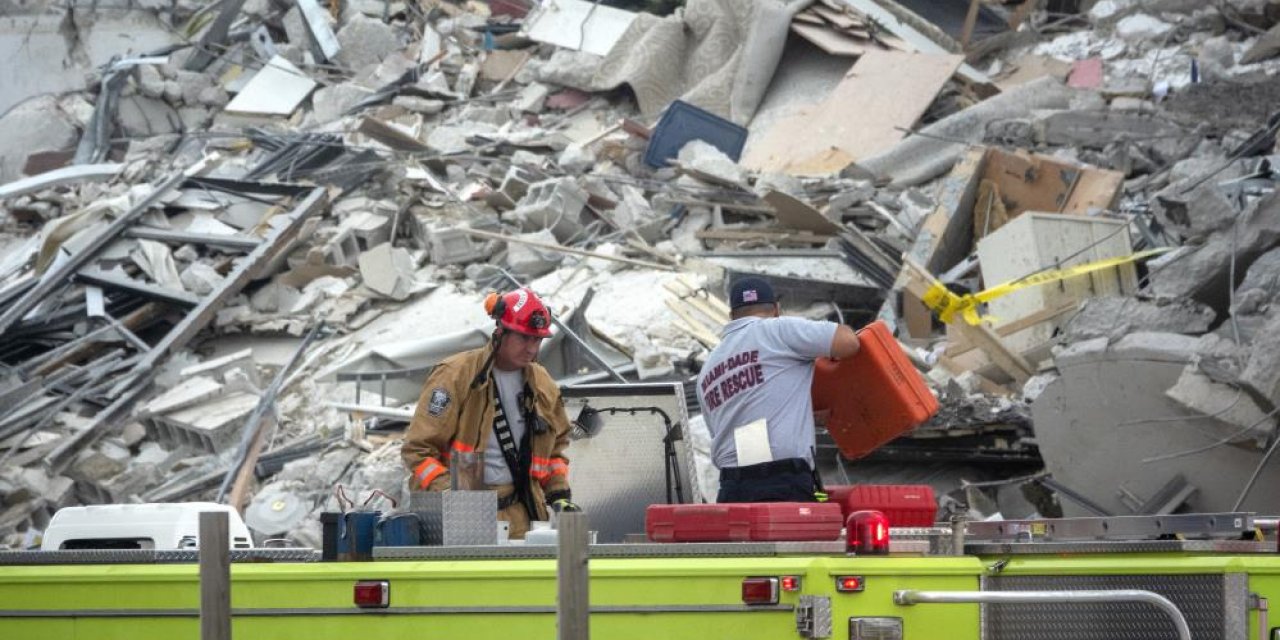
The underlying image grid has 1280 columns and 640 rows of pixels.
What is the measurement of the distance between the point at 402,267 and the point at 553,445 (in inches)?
371

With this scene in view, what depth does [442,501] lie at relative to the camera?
17.7 ft

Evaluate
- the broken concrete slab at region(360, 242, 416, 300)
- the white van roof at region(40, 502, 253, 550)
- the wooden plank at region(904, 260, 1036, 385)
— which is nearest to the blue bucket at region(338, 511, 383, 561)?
the white van roof at region(40, 502, 253, 550)

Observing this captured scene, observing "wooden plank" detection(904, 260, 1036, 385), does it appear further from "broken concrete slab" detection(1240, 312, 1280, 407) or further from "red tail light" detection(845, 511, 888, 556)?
"red tail light" detection(845, 511, 888, 556)

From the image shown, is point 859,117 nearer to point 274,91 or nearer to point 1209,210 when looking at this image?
point 1209,210

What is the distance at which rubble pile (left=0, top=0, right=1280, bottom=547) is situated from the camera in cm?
1066

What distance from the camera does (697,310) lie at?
46.0ft

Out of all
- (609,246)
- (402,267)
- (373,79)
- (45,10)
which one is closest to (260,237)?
(402,267)

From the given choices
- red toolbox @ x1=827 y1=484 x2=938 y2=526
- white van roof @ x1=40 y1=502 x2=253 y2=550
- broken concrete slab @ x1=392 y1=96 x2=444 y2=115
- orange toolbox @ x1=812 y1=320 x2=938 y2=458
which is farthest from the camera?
broken concrete slab @ x1=392 y1=96 x2=444 y2=115

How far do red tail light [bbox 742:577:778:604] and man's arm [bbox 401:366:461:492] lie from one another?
183 cm

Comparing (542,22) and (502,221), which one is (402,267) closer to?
(502,221)

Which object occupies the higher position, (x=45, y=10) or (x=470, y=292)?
(x=45, y=10)

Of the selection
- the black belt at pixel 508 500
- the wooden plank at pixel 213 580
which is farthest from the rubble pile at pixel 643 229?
the wooden plank at pixel 213 580

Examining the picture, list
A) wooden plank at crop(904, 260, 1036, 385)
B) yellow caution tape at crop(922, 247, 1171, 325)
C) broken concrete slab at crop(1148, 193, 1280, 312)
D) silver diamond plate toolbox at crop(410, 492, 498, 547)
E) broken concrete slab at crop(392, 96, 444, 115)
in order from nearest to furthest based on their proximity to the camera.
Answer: silver diamond plate toolbox at crop(410, 492, 498, 547) < broken concrete slab at crop(1148, 193, 1280, 312) < wooden plank at crop(904, 260, 1036, 385) < yellow caution tape at crop(922, 247, 1171, 325) < broken concrete slab at crop(392, 96, 444, 115)

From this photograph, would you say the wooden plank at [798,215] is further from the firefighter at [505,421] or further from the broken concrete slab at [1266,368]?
the firefighter at [505,421]
